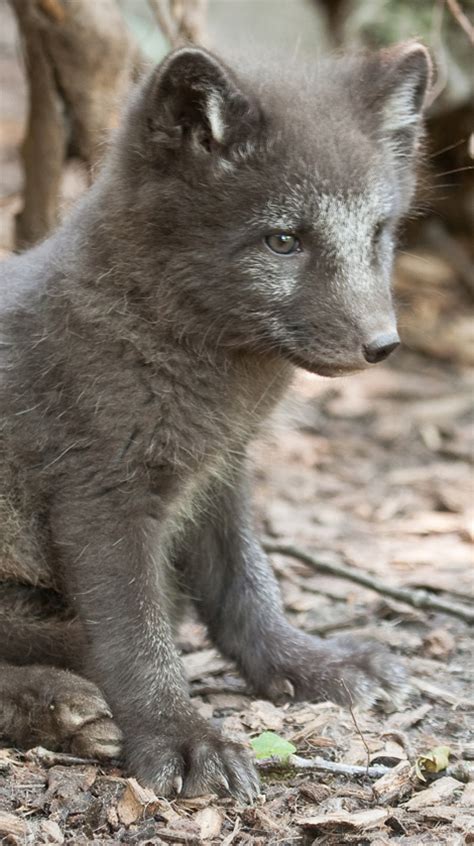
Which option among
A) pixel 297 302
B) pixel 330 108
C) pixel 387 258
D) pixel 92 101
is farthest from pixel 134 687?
pixel 92 101

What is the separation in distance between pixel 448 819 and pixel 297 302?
200 centimetres

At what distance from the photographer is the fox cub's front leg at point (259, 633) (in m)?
5.03

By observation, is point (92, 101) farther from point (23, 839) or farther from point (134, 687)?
point (23, 839)

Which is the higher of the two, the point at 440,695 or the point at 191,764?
Result: the point at 191,764

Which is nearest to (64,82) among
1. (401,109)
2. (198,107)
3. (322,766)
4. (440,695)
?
(401,109)

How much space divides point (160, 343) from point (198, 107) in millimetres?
940

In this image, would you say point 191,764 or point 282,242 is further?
point 282,242

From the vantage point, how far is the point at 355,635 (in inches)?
226

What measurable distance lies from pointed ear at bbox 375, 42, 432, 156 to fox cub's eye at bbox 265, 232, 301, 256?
76cm

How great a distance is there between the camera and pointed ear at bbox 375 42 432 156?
4.71m

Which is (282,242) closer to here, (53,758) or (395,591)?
(53,758)

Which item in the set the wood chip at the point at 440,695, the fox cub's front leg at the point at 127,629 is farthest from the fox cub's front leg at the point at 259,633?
the fox cub's front leg at the point at 127,629

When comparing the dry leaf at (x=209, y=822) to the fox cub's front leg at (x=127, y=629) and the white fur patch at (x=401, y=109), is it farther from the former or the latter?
the white fur patch at (x=401, y=109)

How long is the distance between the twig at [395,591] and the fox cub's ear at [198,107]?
2.71 m
